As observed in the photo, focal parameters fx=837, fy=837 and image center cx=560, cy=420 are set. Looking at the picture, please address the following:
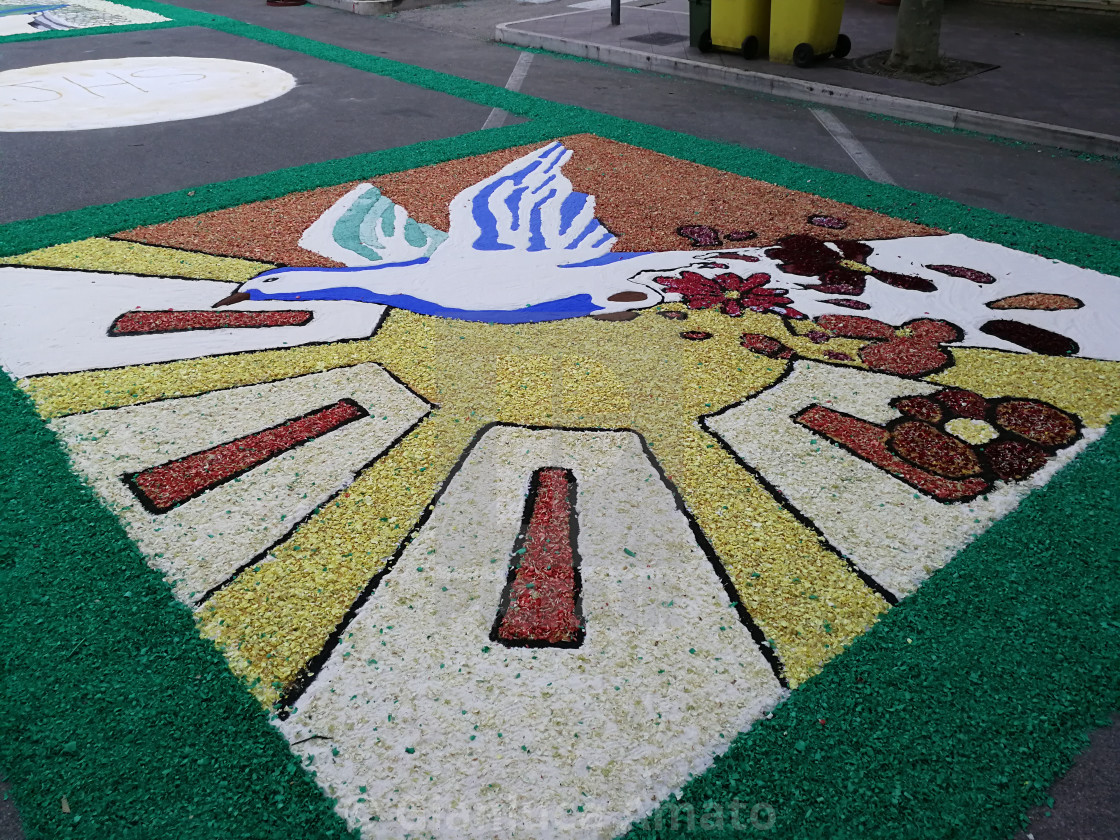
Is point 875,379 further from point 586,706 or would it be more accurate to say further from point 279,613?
point 279,613

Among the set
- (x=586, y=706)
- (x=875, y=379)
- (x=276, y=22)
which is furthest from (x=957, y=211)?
(x=276, y=22)

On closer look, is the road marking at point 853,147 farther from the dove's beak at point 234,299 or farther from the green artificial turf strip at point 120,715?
the green artificial turf strip at point 120,715

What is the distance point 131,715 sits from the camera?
7.23 feet

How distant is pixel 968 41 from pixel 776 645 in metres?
10.6

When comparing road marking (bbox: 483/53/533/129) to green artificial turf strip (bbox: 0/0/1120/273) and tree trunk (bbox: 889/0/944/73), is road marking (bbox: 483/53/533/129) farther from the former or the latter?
tree trunk (bbox: 889/0/944/73)

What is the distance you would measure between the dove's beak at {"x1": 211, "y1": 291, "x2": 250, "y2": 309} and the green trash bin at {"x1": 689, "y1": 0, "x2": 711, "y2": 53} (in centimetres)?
735

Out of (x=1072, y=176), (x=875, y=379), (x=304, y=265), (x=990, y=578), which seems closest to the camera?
(x=990, y=578)

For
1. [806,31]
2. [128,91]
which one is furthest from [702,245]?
[128,91]

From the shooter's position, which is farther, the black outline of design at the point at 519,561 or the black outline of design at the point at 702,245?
the black outline of design at the point at 702,245

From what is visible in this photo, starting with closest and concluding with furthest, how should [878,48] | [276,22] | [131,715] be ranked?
1. [131,715]
2. [878,48]
3. [276,22]

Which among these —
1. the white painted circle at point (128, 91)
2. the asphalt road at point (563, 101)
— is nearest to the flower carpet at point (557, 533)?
the asphalt road at point (563, 101)

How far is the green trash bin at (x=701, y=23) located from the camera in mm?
9812

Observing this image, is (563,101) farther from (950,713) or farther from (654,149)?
(950,713)

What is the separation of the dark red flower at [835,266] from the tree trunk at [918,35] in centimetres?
473
